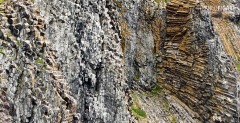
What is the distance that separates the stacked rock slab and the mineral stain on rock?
0.08 meters

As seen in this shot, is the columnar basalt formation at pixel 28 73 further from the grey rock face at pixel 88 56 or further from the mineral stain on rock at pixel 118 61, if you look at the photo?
the grey rock face at pixel 88 56

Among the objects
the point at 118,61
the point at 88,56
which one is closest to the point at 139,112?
the point at 118,61

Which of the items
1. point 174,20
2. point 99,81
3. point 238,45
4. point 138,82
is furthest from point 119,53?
point 238,45

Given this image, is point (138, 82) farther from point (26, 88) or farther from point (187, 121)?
point (26, 88)

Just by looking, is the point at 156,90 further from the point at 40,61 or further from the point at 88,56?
the point at 40,61

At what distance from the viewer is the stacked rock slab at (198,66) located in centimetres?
3659

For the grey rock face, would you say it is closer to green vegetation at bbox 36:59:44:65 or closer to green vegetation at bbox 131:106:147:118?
green vegetation at bbox 36:59:44:65

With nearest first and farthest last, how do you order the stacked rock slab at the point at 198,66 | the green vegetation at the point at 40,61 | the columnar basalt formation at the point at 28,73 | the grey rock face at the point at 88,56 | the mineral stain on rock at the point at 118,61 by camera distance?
the columnar basalt formation at the point at 28,73 → the mineral stain on rock at the point at 118,61 → the green vegetation at the point at 40,61 → the grey rock face at the point at 88,56 → the stacked rock slab at the point at 198,66

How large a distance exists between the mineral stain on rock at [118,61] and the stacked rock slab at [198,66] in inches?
3.2

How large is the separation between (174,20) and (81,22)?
1740cm

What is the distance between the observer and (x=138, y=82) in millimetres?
37969

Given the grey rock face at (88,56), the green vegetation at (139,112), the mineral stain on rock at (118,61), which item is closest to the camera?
the mineral stain on rock at (118,61)

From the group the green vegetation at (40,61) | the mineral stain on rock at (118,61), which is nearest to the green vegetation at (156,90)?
the mineral stain on rock at (118,61)

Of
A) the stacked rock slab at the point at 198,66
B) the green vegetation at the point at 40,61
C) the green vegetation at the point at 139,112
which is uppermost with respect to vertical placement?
the green vegetation at the point at 40,61
